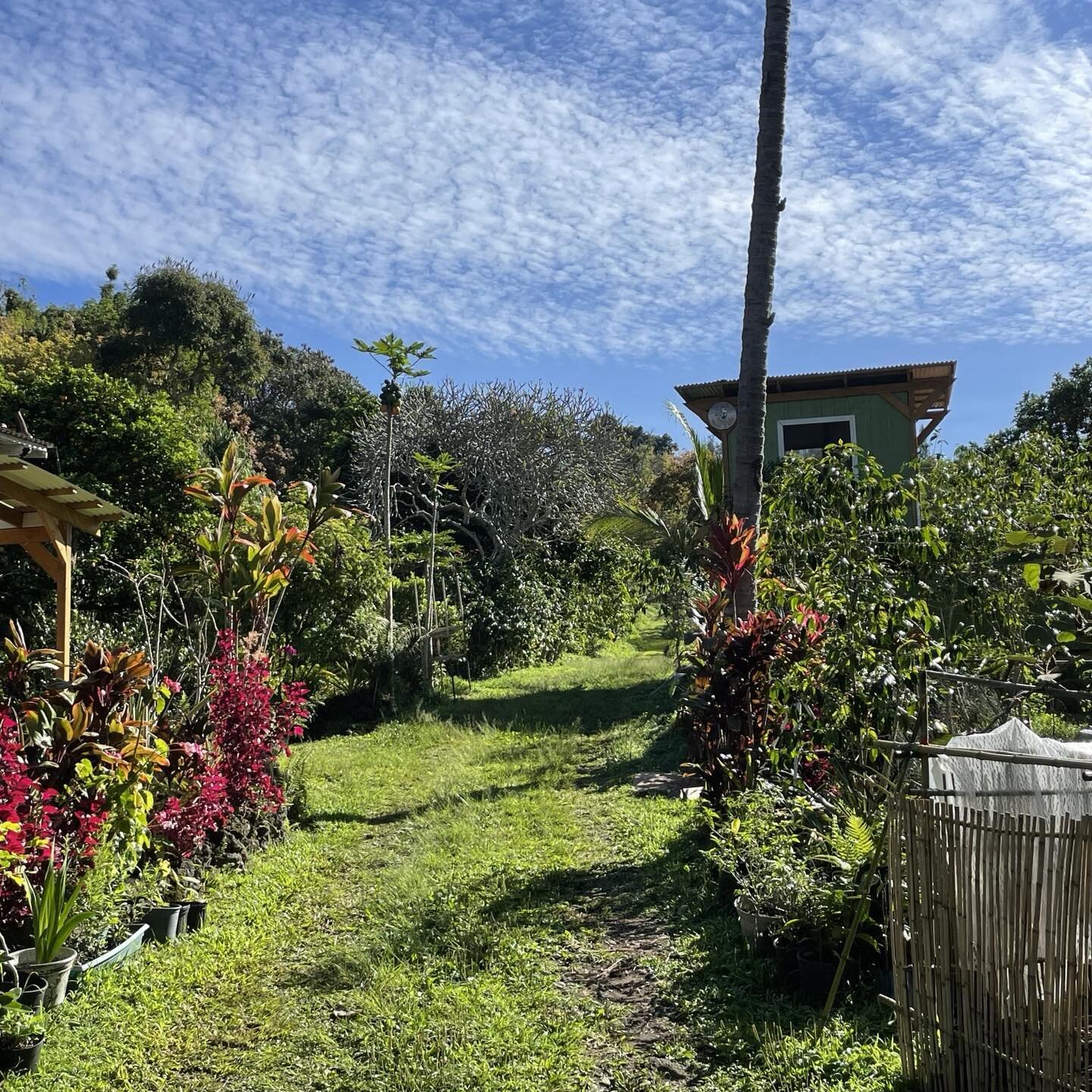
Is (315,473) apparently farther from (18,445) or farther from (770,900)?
(770,900)

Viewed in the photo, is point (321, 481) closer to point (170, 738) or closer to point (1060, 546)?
point (170, 738)

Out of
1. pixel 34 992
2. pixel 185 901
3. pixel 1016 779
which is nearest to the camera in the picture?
pixel 1016 779

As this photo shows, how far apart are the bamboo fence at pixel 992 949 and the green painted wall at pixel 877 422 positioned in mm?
13011

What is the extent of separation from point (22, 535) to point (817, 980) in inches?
261

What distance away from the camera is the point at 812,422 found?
51.7 ft

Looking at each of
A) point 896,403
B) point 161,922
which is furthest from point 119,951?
point 896,403

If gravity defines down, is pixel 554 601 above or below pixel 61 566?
below

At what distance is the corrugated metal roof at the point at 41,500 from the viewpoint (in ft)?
20.8

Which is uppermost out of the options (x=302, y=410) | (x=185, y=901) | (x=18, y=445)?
(x=302, y=410)

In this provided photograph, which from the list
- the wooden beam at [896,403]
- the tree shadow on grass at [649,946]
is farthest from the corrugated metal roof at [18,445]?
the wooden beam at [896,403]

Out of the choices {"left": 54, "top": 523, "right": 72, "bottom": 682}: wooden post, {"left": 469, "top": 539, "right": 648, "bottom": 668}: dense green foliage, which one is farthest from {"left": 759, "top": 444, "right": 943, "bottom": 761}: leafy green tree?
{"left": 469, "top": 539, "right": 648, "bottom": 668}: dense green foliage

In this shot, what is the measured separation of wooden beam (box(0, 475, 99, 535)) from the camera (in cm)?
654

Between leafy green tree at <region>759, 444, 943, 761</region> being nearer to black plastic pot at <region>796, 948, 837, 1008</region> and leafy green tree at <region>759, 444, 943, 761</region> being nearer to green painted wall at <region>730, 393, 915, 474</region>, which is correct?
black plastic pot at <region>796, 948, 837, 1008</region>

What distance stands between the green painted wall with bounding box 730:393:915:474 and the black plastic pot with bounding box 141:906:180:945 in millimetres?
12649
